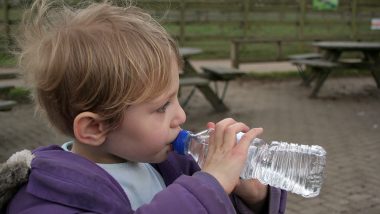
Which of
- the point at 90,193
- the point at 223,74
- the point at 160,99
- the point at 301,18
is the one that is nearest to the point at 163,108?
the point at 160,99

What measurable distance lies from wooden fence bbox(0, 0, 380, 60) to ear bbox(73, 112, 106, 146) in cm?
868

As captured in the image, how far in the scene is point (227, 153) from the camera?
→ 1139 millimetres

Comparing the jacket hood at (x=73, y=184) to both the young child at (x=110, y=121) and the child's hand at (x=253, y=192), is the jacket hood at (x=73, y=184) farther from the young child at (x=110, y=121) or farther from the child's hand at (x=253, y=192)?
the child's hand at (x=253, y=192)

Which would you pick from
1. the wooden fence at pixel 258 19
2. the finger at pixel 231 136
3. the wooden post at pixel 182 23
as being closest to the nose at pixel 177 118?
the finger at pixel 231 136

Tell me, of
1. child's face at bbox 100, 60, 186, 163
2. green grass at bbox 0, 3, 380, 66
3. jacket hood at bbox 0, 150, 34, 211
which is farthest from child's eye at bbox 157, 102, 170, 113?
green grass at bbox 0, 3, 380, 66

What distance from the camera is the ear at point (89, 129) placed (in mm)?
1116

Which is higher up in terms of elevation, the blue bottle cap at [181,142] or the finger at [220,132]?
the finger at [220,132]

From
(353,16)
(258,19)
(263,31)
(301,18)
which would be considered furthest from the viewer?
(263,31)

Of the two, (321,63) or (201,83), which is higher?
(201,83)

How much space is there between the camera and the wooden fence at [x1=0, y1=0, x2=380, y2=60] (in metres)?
11.0

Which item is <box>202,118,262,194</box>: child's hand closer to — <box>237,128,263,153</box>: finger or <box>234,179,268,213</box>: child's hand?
<box>237,128,263,153</box>: finger

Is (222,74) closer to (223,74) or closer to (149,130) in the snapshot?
(223,74)

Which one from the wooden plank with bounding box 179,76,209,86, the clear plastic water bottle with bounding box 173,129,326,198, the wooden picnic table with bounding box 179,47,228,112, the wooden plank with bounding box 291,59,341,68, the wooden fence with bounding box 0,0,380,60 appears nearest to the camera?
the clear plastic water bottle with bounding box 173,129,326,198

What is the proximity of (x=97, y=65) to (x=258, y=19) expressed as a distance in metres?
11.2
